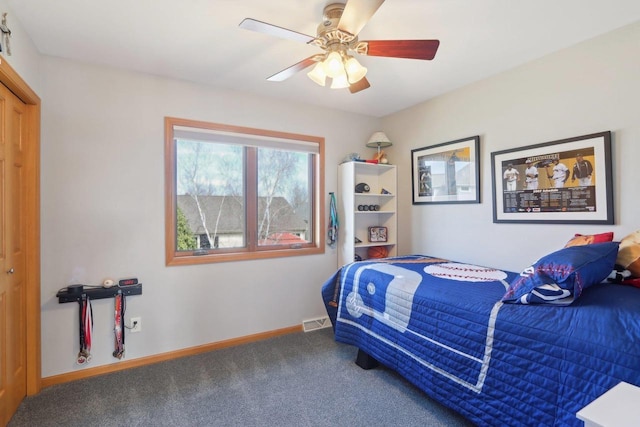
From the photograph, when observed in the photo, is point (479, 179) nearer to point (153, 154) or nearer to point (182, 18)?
point (182, 18)

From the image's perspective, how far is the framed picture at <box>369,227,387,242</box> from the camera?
3613 millimetres

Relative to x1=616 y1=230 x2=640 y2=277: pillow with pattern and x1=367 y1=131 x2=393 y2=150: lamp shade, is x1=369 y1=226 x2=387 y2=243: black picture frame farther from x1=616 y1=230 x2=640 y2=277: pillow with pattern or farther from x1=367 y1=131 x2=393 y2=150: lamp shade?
x1=616 y1=230 x2=640 y2=277: pillow with pattern

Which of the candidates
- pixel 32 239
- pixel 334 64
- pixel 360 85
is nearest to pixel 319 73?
pixel 334 64

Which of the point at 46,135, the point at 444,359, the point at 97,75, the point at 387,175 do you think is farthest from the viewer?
the point at 387,175

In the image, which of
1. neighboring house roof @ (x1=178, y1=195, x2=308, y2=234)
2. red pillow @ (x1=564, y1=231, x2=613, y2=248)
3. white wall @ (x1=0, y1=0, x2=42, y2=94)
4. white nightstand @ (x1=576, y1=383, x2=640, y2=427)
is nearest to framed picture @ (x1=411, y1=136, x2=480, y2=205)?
red pillow @ (x1=564, y1=231, x2=613, y2=248)

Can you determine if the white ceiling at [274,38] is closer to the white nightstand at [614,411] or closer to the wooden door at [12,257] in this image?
the wooden door at [12,257]

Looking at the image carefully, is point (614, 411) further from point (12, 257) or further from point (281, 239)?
point (12, 257)

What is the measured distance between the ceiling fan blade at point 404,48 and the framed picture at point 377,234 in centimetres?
217

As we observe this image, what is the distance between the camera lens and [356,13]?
1447mm

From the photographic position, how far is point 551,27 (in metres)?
1.96

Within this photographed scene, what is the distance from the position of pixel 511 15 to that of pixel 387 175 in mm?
2019

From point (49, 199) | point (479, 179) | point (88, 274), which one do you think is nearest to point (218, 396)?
point (88, 274)

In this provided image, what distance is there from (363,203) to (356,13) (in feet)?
7.76

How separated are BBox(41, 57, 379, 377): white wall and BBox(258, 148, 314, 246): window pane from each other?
1.01 feet
